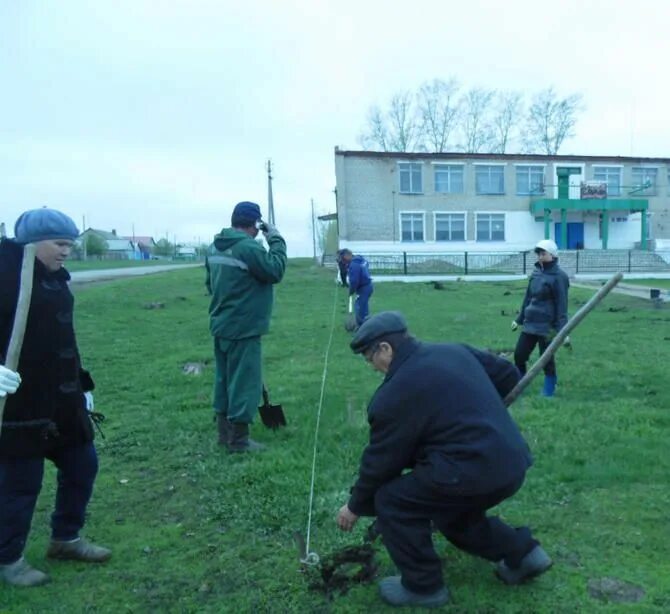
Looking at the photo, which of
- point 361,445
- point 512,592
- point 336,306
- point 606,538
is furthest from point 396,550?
point 336,306

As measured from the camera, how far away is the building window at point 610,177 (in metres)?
42.1

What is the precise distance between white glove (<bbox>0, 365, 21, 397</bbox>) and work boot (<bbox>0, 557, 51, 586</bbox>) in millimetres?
1022

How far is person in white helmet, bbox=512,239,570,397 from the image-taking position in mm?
6590

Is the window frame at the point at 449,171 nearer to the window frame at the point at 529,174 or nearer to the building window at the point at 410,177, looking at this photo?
the building window at the point at 410,177

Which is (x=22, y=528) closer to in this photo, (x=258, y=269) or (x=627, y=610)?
(x=258, y=269)

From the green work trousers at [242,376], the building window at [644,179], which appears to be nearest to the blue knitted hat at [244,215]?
the green work trousers at [242,376]

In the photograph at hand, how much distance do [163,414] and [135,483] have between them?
184cm

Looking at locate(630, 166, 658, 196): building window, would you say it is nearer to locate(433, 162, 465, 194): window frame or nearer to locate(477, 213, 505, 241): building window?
locate(477, 213, 505, 241): building window

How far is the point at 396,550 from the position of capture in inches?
114

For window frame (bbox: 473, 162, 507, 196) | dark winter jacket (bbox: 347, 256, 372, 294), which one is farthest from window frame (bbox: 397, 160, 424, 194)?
dark winter jacket (bbox: 347, 256, 372, 294)

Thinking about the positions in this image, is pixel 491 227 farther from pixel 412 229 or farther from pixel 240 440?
pixel 240 440

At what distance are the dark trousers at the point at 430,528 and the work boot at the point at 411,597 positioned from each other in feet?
0.09

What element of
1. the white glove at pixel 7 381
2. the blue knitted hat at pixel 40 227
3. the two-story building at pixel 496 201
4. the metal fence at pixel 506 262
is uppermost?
the two-story building at pixel 496 201

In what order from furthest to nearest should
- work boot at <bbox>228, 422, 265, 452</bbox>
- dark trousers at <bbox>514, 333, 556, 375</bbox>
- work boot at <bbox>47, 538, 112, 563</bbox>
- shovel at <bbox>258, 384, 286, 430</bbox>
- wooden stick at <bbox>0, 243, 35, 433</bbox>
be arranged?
dark trousers at <bbox>514, 333, 556, 375</bbox> < shovel at <bbox>258, 384, 286, 430</bbox> < work boot at <bbox>228, 422, 265, 452</bbox> < work boot at <bbox>47, 538, 112, 563</bbox> < wooden stick at <bbox>0, 243, 35, 433</bbox>
